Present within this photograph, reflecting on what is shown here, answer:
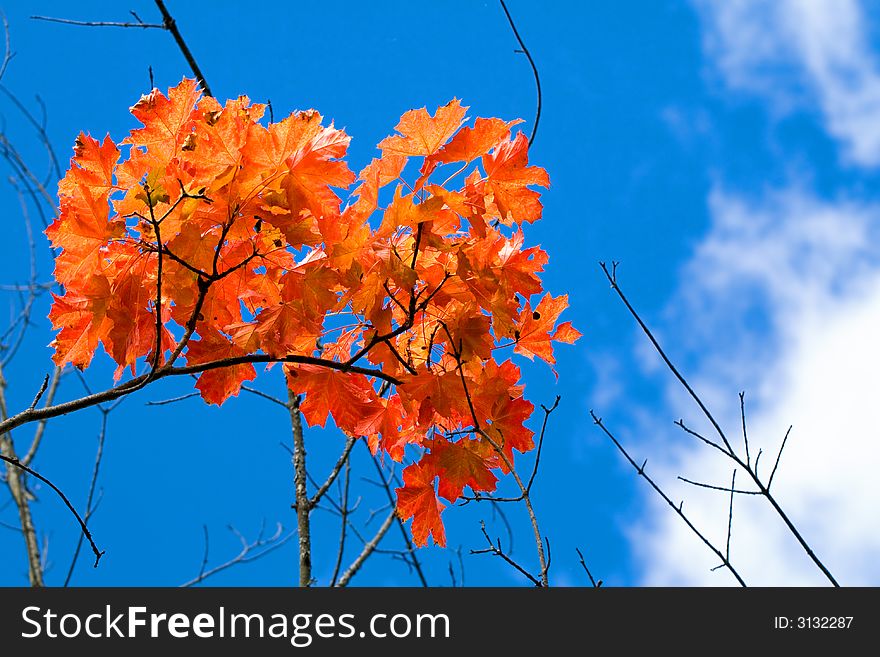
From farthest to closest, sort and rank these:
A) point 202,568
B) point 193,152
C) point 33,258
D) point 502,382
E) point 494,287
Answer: point 33,258, point 202,568, point 502,382, point 494,287, point 193,152

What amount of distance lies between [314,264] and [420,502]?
0.47m

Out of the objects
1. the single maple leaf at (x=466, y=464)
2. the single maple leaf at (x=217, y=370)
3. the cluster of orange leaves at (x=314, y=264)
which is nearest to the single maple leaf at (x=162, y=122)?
the cluster of orange leaves at (x=314, y=264)

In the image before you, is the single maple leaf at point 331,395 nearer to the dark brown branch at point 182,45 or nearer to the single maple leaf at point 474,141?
the single maple leaf at point 474,141

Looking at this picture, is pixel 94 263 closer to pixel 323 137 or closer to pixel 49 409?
pixel 49 409

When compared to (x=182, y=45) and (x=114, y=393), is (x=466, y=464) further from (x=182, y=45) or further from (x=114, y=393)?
(x=182, y=45)

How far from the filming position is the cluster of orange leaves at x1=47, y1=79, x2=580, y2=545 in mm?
1275

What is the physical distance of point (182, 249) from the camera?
1.29 m

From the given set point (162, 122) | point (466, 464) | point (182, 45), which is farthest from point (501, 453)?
point (182, 45)

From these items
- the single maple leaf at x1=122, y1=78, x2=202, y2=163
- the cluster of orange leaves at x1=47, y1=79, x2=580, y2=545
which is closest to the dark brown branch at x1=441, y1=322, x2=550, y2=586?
the cluster of orange leaves at x1=47, y1=79, x2=580, y2=545

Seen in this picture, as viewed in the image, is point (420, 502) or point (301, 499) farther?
point (301, 499)

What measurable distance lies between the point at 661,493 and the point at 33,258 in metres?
3.06

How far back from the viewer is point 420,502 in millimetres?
1539

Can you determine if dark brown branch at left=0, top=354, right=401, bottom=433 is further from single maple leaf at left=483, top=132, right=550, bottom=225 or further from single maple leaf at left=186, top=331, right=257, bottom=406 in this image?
single maple leaf at left=483, top=132, right=550, bottom=225
